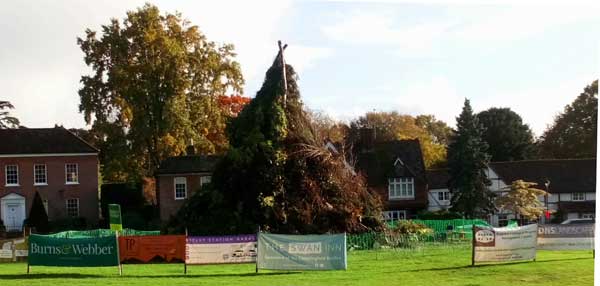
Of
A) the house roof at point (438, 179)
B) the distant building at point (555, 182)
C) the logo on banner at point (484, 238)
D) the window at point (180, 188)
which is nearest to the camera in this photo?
the logo on banner at point (484, 238)

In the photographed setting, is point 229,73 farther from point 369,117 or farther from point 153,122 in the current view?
point 369,117

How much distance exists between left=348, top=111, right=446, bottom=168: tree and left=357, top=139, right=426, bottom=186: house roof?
34.0ft

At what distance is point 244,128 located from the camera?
26.4m

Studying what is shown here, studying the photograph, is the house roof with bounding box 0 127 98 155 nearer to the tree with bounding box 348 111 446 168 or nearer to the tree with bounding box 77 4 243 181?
the tree with bounding box 77 4 243 181

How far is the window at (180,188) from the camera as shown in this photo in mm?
42125

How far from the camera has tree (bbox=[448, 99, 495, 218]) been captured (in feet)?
133

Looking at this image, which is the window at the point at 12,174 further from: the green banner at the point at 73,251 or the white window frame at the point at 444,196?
the green banner at the point at 73,251

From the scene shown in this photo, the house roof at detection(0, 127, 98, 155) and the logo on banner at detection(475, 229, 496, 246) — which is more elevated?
the house roof at detection(0, 127, 98, 155)

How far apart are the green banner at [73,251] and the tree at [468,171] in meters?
25.4

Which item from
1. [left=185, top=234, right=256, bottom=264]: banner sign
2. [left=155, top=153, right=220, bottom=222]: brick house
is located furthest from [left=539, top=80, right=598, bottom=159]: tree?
[left=185, top=234, right=256, bottom=264]: banner sign

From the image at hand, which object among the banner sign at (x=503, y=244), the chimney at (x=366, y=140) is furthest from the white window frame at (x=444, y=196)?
the banner sign at (x=503, y=244)

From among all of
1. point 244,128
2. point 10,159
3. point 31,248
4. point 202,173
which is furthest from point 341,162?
point 10,159

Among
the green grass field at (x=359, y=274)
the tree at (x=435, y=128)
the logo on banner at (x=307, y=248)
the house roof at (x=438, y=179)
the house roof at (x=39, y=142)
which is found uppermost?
the tree at (x=435, y=128)

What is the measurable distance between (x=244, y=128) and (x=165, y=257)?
832 cm
